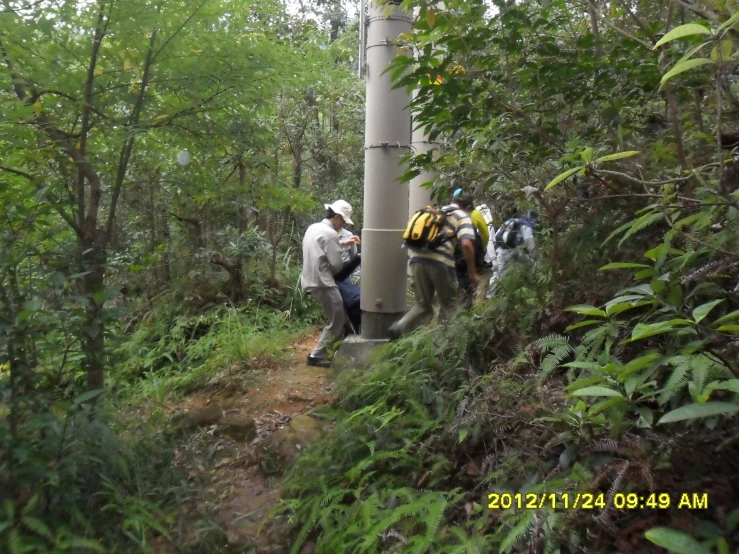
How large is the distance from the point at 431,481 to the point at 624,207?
209cm

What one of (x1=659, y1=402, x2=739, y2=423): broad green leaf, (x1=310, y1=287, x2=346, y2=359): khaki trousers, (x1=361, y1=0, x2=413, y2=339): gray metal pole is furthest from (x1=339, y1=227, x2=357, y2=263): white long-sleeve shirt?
(x1=659, y1=402, x2=739, y2=423): broad green leaf

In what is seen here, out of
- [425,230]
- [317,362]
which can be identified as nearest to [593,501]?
[425,230]

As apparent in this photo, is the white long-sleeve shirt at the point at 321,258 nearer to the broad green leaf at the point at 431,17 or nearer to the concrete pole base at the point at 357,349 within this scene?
the concrete pole base at the point at 357,349

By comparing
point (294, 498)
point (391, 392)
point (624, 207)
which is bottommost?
point (294, 498)

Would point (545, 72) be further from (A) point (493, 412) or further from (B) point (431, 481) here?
(B) point (431, 481)

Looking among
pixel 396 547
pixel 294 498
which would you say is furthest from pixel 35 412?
pixel 396 547

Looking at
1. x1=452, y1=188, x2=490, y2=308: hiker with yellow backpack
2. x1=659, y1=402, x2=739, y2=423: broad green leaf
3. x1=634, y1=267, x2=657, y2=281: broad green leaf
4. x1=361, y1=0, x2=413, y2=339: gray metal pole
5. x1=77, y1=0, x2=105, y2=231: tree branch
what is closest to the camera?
x1=659, y1=402, x2=739, y2=423: broad green leaf

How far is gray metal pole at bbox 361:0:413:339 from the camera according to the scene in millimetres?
5625

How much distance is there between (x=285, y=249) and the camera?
10773 millimetres

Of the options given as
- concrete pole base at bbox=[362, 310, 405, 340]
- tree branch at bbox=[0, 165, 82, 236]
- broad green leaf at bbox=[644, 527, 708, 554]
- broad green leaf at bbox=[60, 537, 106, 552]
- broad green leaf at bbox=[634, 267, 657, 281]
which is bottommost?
broad green leaf at bbox=[60, 537, 106, 552]

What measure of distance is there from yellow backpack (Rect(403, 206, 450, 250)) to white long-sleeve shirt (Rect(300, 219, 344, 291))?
1157 millimetres

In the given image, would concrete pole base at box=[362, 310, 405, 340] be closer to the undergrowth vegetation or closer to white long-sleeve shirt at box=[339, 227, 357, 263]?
the undergrowth vegetation

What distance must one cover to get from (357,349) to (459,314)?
1.54m

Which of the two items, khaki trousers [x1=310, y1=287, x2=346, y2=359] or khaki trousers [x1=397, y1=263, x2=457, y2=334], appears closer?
khaki trousers [x1=397, y1=263, x2=457, y2=334]
